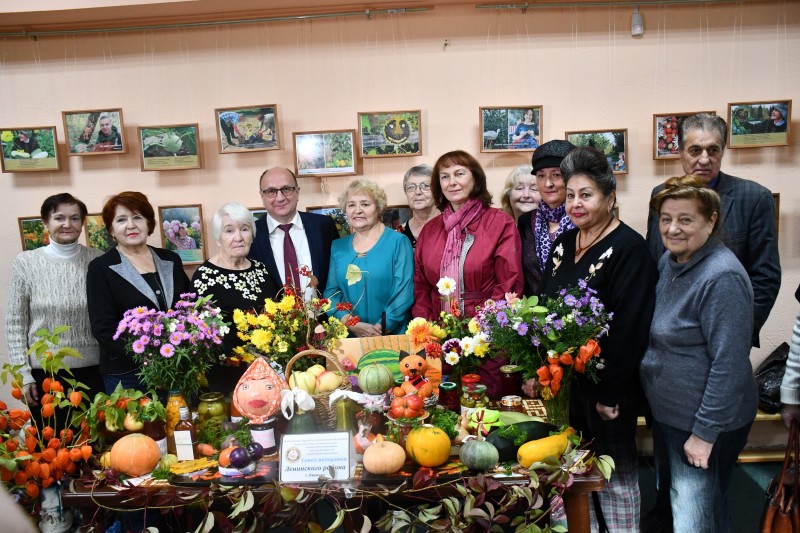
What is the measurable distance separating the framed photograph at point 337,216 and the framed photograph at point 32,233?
179 centimetres

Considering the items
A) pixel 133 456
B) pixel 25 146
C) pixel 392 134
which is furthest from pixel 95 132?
pixel 133 456

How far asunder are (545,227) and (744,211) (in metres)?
0.92

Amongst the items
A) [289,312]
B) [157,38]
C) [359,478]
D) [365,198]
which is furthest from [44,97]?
[359,478]

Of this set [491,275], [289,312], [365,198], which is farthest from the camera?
[365,198]

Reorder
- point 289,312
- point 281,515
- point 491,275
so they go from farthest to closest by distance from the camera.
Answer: point 491,275, point 289,312, point 281,515

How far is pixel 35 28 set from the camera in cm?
399

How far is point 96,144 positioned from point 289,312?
92.1 inches

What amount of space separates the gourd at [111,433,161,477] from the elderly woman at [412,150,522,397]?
1566 mm

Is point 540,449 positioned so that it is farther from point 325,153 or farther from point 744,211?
point 325,153

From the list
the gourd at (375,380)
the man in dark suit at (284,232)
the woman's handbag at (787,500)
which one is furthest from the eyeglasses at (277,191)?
the woman's handbag at (787,500)

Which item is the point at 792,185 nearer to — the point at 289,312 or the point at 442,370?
the point at 442,370


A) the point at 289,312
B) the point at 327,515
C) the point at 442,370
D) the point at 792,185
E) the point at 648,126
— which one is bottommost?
the point at 327,515

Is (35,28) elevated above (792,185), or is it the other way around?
(35,28)

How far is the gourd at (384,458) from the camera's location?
197 centimetres
